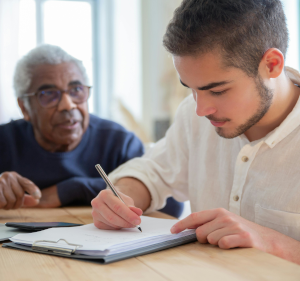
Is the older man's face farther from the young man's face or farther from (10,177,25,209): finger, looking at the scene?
the young man's face

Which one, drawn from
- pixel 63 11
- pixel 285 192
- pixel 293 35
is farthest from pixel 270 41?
pixel 63 11

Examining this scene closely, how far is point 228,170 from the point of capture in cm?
124

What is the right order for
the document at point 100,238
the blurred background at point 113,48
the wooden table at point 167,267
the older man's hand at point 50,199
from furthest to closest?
1. the blurred background at point 113,48
2. the older man's hand at point 50,199
3. the document at point 100,238
4. the wooden table at point 167,267

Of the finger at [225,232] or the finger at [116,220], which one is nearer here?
the finger at [225,232]

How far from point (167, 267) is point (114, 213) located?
27 centimetres

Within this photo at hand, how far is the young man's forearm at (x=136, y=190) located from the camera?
1.25m

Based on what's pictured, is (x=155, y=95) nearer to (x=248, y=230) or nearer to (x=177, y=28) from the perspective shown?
(x=177, y=28)

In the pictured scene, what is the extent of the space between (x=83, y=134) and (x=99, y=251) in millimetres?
1126

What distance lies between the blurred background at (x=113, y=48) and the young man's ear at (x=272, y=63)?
266cm

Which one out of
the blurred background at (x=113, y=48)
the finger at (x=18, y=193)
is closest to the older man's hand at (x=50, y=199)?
the finger at (x=18, y=193)

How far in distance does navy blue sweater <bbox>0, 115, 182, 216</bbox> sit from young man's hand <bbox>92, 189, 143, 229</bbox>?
26.3 inches

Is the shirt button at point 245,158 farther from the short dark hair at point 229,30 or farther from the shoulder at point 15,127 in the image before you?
the shoulder at point 15,127

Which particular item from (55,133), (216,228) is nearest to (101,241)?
(216,228)

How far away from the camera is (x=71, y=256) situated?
0.73m
